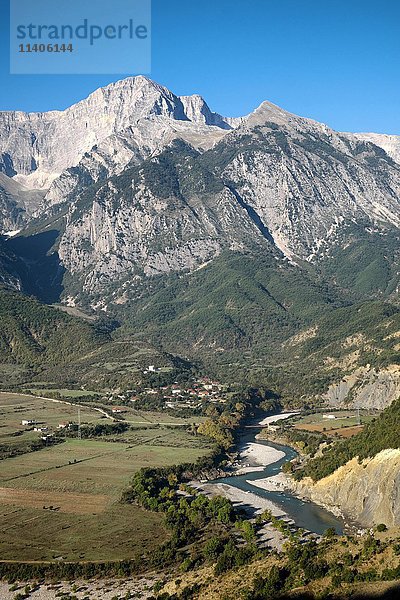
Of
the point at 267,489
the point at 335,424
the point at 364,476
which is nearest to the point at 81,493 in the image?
the point at 267,489

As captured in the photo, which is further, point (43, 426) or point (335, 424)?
point (335, 424)

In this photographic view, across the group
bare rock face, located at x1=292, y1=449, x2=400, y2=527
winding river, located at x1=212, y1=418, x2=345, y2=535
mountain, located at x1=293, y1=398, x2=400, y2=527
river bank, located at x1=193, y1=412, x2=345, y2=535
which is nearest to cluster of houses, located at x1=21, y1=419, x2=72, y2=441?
river bank, located at x1=193, y1=412, x2=345, y2=535

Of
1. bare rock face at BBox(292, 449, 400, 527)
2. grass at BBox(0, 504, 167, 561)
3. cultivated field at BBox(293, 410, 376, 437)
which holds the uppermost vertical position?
cultivated field at BBox(293, 410, 376, 437)

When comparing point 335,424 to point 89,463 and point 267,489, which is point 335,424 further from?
point 89,463

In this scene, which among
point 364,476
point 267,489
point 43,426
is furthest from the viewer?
point 43,426

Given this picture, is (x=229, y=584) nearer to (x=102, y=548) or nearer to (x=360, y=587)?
(x=360, y=587)

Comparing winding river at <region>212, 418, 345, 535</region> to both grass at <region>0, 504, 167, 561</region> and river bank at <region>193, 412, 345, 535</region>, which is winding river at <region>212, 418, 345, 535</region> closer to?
river bank at <region>193, 412, 345, 535</region>

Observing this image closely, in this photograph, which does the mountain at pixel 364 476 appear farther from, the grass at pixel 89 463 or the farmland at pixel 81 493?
the grass at pixel 89 463
